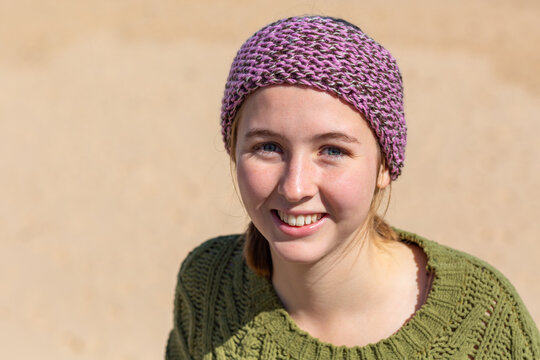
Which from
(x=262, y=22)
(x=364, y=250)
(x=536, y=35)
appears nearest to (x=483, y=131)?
(x=536, y=35)

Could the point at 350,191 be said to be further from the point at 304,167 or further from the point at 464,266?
the point at 464,266

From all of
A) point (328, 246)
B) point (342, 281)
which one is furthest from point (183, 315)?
point (328, 246)

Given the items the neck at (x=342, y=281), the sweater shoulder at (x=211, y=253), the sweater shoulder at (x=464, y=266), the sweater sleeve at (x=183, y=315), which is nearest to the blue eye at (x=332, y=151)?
the neck at (x=342, y=281)

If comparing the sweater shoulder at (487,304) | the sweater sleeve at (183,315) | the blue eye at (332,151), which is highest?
the blue eye at (332,151)

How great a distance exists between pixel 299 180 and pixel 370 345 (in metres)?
Answer: 0.79

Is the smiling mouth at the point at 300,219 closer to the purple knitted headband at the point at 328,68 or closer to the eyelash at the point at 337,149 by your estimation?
the eyelash at the point at 337,149

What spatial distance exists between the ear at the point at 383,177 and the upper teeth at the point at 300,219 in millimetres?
318

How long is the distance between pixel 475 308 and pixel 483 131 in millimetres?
6584

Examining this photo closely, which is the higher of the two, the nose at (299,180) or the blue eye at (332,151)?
the blue eye at (332,151)

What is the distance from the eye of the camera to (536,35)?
11.5 metres

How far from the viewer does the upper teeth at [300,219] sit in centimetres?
236

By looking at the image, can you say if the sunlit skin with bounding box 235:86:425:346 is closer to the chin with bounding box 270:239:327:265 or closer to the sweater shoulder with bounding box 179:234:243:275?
the chin with bounding box 270:239:327:265

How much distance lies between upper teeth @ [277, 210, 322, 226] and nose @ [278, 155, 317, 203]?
92 mm

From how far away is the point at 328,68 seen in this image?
2.25 metres
